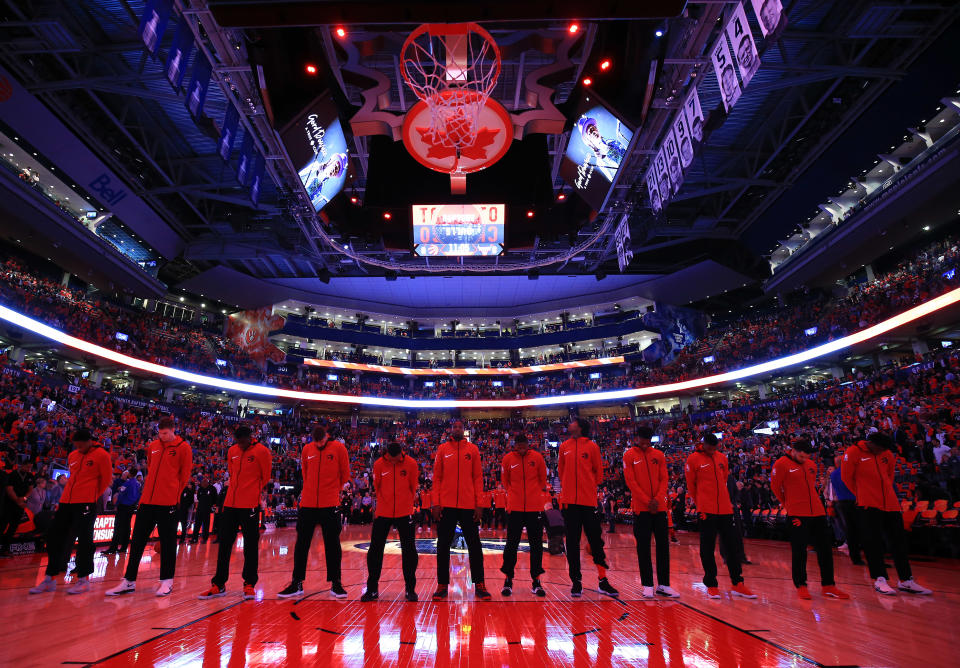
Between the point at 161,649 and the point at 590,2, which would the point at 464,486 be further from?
the point at 590,2

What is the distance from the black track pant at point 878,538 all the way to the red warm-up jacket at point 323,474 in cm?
644

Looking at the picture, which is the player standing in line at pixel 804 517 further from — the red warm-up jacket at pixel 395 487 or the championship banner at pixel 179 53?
the championship banner at pixel 179 53

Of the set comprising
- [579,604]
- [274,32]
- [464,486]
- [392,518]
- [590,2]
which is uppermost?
[274,32]

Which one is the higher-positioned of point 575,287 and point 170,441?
point 575,287

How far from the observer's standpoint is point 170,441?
5.81m

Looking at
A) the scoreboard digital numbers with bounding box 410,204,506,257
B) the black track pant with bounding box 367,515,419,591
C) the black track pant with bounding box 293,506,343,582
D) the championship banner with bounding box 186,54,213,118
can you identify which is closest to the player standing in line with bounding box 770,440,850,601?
the black track pant with bounding box 367,515,419,591

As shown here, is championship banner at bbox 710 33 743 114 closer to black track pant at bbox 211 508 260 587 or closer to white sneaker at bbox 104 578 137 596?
black track pant at bbox 211 508 260 587

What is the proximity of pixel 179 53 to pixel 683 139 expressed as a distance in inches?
397

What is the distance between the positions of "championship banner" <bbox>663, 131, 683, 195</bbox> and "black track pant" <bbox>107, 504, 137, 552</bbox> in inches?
498

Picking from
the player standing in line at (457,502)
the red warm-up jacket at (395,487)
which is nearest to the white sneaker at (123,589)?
the red warm-up jacket at (395,487)

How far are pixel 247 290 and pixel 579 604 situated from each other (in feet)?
107

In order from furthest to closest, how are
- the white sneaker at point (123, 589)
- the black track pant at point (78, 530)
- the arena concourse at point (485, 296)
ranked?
1. the black track pant at point (78, 530)
2. the white sneaker at point (123, 589)
3. the arena concourse at point (485, 296)

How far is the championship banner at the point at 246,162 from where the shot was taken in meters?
11.5

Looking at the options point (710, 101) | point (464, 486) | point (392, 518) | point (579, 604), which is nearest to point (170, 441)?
point (392, 518)
